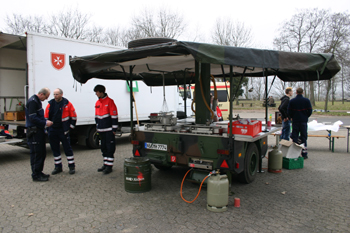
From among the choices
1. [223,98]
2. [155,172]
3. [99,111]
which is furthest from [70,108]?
[223,98]

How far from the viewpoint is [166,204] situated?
407 cm

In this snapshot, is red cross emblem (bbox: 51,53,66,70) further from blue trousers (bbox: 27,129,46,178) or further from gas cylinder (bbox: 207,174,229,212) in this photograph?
gas cylinder (bbox: 207,174,229,212)

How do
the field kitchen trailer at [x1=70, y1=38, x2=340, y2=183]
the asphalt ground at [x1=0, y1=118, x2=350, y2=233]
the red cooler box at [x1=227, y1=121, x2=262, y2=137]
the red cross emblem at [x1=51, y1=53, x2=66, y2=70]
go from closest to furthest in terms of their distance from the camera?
the asphalt ground at [x1=0, y1=118, x2=350, y2=233]
the field kitchen trailer at [x1=70, y1=38, x2=340, y2=183]
the red cooler box at [x1=227, y1=121, x2=262, y2=137]
the red cross emblem at [x1=51, y1=53, x2=66, y2=70]

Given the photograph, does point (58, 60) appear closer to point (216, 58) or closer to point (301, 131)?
point (216, 58)

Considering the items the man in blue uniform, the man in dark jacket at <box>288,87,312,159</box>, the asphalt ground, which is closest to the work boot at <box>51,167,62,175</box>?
the asphalt ground

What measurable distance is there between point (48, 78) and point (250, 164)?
571cm

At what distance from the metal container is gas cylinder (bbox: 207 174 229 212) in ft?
4.14

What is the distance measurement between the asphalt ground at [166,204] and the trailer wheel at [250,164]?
140mm

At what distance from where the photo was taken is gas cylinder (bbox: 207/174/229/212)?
373 cm

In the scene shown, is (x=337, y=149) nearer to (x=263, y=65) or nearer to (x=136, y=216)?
(x=263, y=65)

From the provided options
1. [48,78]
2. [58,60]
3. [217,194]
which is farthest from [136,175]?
[58,60]

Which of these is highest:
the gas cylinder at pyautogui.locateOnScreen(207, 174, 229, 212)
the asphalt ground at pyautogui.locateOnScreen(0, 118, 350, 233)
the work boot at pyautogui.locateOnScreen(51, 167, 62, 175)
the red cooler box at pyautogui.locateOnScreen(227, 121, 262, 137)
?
the red cooler box at pyautogui.locateOnScreen(227, 121, 262, 137)

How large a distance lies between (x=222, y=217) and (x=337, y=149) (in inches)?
266

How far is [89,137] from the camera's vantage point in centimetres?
838
